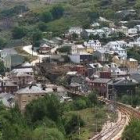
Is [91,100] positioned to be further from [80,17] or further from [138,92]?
[80,17]

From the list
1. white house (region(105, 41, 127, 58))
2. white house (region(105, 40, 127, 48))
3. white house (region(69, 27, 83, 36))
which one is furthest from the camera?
white house (region(69, 27, 83, 36))

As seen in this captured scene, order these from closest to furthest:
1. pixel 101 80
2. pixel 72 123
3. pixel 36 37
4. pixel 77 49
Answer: pixel 72 123
pixel 101 80
pixel 77 49
pixel 36 37

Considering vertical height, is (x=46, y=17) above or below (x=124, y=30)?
above

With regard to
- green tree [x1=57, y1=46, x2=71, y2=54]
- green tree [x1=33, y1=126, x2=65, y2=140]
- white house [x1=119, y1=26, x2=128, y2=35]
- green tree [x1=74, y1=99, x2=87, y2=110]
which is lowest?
green tree [x1=74, y1=99, x2=87, y2=110]

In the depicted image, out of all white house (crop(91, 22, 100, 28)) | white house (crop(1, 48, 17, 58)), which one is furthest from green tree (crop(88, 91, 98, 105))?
white house (crop(91, 22, 100, 28))

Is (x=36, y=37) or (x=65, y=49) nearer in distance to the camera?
(x=65, y=49)

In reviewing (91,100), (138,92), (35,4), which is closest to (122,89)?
(138,92)

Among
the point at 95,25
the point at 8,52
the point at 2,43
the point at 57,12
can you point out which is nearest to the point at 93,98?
the point at 8,52

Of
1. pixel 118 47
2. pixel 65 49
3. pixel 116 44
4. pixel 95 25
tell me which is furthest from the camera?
pixel 95 25

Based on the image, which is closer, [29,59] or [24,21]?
[29,59]

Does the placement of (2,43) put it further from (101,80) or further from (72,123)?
(72,123)

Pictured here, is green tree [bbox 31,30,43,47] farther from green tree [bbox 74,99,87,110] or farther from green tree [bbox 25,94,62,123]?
green tree [bbox 25,94,62,123]
